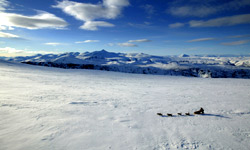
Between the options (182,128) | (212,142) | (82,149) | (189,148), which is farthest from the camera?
(182,128)

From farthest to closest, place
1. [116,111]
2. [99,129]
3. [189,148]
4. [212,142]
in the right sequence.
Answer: [116,111] < [99,129] < [212,142] < [189,148]

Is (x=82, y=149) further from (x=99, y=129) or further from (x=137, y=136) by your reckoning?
(x=137, y=136)

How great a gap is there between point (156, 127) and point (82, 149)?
11.9ft

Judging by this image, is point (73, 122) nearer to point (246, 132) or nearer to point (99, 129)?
point (99, 129)

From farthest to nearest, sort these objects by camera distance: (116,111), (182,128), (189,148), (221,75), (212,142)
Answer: (221,75) < (116,111) < (182,128) < (212,142) < (189,148)

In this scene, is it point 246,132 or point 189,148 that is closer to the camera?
point 189,148

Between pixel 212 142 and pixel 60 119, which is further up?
pixel 60 119

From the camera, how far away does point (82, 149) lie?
169 inches

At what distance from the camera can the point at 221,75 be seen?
130500 mm

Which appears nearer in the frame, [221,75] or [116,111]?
[116,111]

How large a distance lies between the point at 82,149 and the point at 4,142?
117 inches

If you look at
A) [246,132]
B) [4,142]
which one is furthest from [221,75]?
[4,142]

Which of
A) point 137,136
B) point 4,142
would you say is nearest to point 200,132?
point 137,136

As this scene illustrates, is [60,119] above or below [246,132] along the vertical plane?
above
